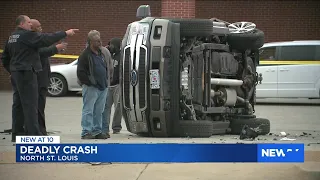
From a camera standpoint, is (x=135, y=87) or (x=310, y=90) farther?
(x=310, y=90)

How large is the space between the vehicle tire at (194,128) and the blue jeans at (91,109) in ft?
3.70

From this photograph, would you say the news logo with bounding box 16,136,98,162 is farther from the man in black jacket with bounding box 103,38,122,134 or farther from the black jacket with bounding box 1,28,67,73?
the man in black jacket with bounding box 103,38,122,134

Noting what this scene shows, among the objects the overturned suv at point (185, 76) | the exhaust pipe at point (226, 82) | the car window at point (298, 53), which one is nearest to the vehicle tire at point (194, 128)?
the overturned suv at point (185, 76)

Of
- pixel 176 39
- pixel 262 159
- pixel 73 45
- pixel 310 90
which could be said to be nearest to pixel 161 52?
pixel 176 39

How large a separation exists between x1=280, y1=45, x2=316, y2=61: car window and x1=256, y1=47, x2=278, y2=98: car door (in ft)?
0.79

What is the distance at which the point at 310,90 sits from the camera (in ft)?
49.4

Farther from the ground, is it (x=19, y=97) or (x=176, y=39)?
(x=176, y=39)

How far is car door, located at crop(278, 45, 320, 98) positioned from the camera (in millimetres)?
15062

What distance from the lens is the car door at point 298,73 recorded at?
15.1 m

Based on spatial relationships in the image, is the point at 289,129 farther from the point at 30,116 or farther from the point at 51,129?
the point at 30,116

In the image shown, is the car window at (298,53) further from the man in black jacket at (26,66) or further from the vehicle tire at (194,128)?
the man in black jacket at (26,66)

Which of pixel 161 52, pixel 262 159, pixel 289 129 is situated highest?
pixel 161 52

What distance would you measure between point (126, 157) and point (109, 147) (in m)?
0.15

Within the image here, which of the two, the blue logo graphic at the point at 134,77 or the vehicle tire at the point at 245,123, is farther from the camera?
the vehicle tire at the point at 245,123
